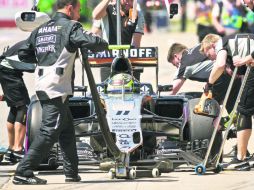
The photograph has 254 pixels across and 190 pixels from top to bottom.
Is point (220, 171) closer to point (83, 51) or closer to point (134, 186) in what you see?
point (134, 186)

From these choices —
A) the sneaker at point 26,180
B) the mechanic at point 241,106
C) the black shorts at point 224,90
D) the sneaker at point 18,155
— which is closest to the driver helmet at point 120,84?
the mechanic at point 241,106

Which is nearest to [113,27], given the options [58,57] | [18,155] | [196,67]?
[196,67]

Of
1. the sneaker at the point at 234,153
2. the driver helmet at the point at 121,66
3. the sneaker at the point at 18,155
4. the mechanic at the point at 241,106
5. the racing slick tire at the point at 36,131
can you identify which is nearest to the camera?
the racing slick tire at the point at 36,131

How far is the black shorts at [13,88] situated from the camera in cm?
1233

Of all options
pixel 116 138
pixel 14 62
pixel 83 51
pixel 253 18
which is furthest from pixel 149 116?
pixel 253 18

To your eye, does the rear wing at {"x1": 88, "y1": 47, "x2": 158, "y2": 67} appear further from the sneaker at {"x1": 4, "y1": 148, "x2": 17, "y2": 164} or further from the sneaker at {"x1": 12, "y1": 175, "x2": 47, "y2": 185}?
the sneaker at {"x1": 12, "y1": 175, "x2": 47, "y2": 185}

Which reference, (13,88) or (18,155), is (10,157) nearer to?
(18,155)

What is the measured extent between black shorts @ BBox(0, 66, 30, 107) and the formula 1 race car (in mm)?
625

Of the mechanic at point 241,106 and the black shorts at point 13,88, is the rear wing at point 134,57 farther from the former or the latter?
the mechanic at point 241,106

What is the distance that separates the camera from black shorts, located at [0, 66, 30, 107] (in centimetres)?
1233

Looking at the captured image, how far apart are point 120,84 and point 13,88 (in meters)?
1.51

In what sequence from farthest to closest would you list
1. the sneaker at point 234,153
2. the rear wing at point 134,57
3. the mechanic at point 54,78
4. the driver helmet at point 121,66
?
the rear wing at point 134,57 → the sneaker at point 234,153 → the driver helmet at point 121,66 → the mechanic at point 54,78

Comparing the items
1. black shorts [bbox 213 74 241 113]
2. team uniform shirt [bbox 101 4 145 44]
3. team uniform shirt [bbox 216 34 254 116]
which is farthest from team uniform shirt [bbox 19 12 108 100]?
team uniform shirt [bbox 101 4 145 44]

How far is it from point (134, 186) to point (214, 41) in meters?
2.50
